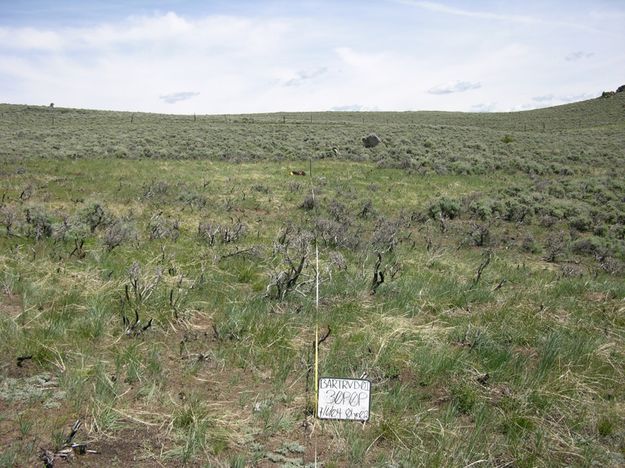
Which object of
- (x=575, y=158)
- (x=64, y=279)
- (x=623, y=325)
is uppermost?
(x=575, y=158)

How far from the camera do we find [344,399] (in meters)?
3.26

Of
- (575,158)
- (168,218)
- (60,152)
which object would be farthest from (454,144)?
(168,218)

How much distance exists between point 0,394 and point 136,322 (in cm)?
140

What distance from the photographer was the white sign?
10.6 feet

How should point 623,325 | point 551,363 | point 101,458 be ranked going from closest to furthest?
point 101,458, point 551,363, point 623,325

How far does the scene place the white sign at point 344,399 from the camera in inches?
127

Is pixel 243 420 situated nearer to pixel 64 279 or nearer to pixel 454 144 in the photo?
pixel 64 279

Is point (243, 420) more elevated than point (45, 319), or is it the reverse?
point (45, 319)

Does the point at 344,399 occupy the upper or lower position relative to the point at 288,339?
upper

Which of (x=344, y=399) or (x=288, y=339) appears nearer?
(x=344, y=399)

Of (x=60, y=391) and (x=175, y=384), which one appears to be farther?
(x=175, y=384)

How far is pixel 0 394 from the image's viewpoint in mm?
3668

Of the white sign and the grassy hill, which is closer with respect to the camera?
the white sign

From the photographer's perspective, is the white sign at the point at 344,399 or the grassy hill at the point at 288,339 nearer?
the white sign at the point at 344,399
